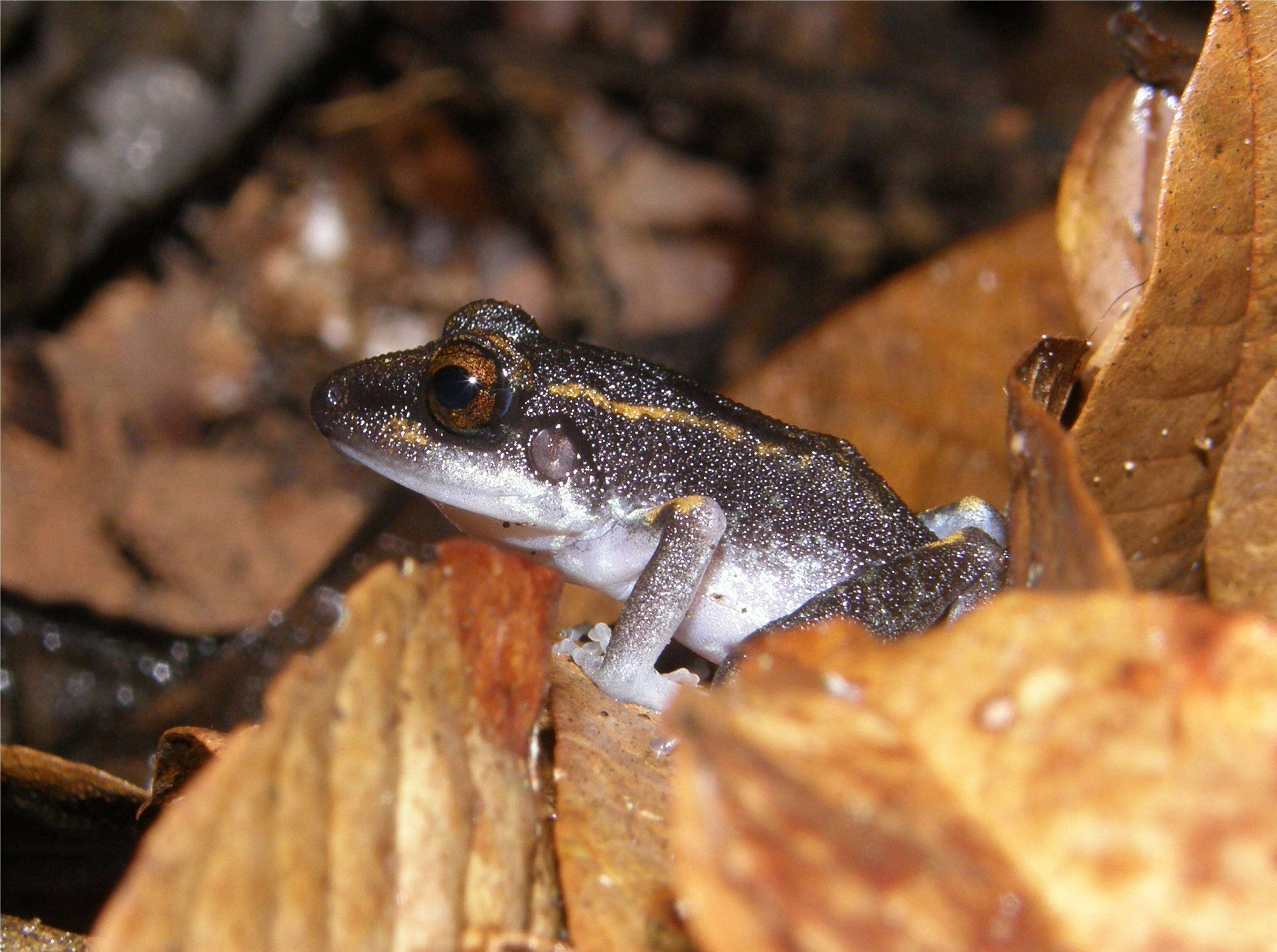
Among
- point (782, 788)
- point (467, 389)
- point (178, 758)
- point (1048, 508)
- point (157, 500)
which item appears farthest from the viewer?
point (157, 500)

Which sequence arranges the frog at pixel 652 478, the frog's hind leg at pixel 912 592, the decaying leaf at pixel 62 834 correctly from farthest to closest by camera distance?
1. the frog at pixel 652 478
2. the frog's hind leg at pixel 912 592
3. the decaying leaf at pixel 62 834

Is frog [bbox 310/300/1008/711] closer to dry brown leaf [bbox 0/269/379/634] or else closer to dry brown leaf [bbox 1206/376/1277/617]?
dry brown leaf [bbox 1206/376/1277/617]

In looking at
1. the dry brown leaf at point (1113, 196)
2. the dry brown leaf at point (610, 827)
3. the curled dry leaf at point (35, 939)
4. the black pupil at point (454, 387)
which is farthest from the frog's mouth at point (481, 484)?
the dry brown leaf at point (1113, 196)

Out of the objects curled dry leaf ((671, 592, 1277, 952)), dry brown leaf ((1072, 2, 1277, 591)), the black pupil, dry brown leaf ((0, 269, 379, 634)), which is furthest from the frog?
curled dry leaf ((671, 592, 1277, 952))

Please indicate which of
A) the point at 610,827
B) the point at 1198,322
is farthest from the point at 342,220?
the point at 610,827

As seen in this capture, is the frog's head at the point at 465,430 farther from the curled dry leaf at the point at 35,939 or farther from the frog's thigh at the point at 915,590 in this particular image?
the curled dry leaf at the point at 35,939

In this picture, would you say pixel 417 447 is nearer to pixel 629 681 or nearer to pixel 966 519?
pixel 629 681

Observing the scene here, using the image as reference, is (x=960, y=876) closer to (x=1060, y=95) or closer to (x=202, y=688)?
(x=202, y=688)
